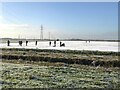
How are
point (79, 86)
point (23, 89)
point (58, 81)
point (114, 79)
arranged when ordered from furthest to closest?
point (114, 79) → point (58, 81) → point (79, 86) → point (23, 89)

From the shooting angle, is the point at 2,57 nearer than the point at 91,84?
No

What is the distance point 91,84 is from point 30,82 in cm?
337

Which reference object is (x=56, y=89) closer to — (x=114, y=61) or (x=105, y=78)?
(x=105, y=78)

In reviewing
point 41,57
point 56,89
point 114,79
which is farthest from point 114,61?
point 56,89

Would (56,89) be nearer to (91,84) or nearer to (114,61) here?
(91,84)

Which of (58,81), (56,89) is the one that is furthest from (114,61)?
(56,89)

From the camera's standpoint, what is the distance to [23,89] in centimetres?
1308

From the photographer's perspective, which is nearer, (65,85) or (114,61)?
(65,85)

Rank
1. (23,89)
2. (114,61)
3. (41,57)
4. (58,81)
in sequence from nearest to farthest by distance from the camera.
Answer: (23,89) → (58,81) → (114,61) → (41,57)

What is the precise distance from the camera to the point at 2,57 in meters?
31.8

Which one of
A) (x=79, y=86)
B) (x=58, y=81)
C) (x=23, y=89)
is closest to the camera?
(x=23, y=89)

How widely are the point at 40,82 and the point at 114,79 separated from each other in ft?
15.9

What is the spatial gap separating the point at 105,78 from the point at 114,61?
32.5 ft

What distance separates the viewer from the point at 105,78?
1708 cm
